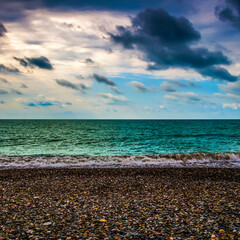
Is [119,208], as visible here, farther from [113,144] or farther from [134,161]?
[113,144]

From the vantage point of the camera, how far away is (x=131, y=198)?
12094 mm

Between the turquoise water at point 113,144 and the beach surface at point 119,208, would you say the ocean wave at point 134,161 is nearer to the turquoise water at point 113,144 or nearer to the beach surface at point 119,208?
the beach surface at point 119,208

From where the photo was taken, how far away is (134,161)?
26.6 metres

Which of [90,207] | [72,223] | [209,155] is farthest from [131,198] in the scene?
[209,155]

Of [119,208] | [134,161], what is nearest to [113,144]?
[134,161]

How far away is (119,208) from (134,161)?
16.1m

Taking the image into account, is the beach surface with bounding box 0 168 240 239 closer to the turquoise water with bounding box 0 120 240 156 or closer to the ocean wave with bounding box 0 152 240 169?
the ocean wave with bounding box 0 152 240 169

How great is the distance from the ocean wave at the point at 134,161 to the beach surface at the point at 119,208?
25.8 feet

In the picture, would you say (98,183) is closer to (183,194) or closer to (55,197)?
(55,197)

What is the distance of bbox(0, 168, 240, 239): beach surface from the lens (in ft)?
27.1

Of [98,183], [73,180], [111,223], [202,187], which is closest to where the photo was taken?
[111,223]

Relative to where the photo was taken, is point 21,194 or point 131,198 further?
point 21,194

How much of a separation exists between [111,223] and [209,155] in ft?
74.8

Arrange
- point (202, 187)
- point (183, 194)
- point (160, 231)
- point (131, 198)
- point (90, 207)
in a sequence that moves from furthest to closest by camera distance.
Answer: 1. point (202, 187)
2. point (183, 194)
3. point (131, 198)
4. point (90, 207)
5. point (160, 231)
